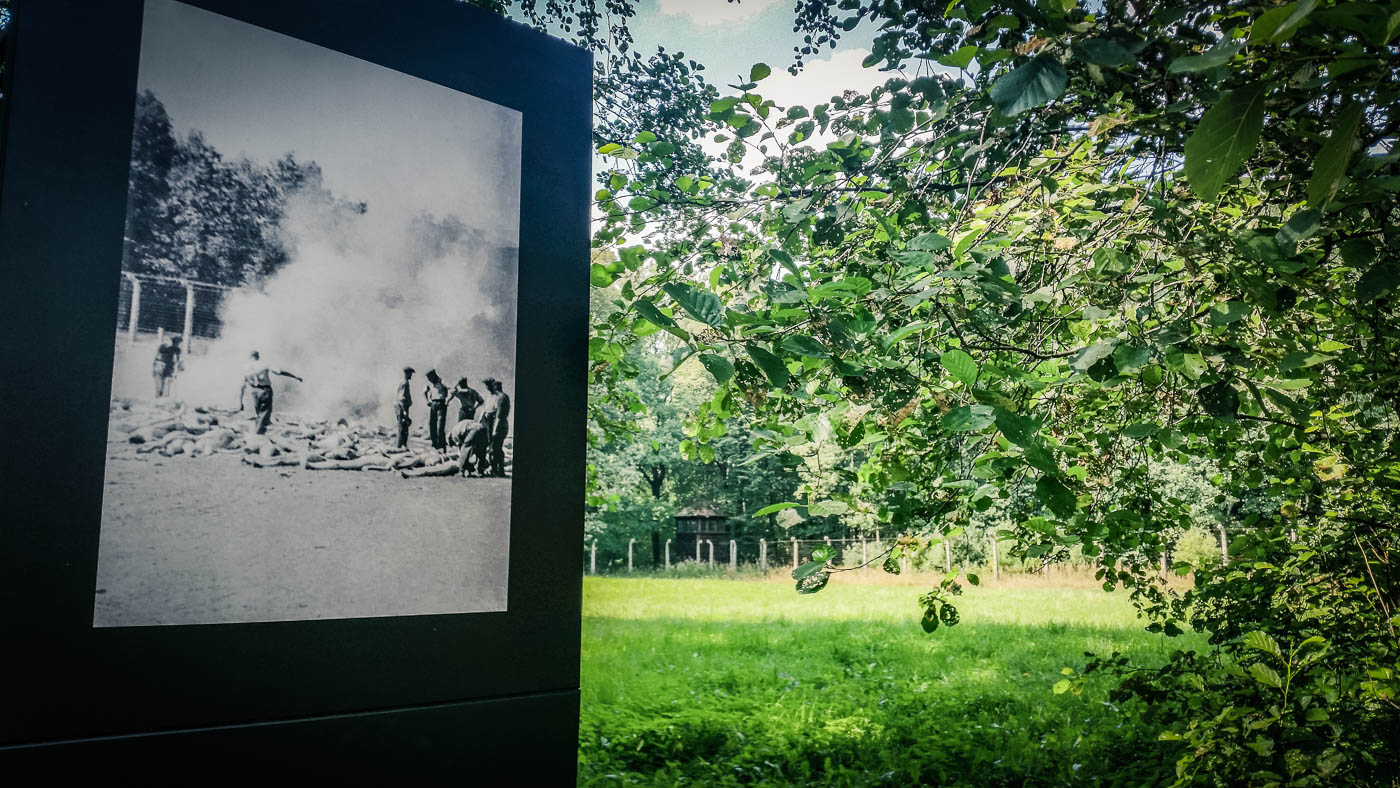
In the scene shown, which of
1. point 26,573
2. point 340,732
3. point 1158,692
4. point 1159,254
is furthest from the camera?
point 1158,692

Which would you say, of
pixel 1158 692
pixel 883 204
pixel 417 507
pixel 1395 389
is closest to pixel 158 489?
pixel 417 507

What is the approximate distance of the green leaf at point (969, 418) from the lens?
1.29 meters

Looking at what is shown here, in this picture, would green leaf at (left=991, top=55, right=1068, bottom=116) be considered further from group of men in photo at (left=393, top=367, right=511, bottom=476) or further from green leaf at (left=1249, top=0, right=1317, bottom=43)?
group of men in photo at (left=393, top=367, right=511, bottom=476)

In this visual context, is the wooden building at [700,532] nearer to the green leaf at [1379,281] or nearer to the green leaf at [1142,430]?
the green leaf at [1142,430]

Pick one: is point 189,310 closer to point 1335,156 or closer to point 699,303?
point 699,303

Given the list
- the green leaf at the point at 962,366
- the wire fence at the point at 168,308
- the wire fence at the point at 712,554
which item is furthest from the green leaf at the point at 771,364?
the wire fence at the point at 712,554

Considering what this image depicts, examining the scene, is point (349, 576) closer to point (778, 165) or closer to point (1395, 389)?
point (778, 165)

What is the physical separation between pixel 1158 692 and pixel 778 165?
232 cm

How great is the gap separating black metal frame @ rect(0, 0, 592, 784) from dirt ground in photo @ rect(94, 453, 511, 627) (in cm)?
3

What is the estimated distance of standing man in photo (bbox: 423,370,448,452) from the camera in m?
1.57

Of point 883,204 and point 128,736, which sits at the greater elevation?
point 883,204

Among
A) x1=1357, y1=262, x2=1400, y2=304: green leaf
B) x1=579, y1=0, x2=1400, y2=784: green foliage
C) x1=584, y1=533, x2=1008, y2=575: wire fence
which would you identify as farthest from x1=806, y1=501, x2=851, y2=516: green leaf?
x1=584, y1=533, x2=1008, y2=575: wire fence

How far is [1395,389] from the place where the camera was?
2318 mm

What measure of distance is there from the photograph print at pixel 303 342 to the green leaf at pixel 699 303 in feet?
1.72
